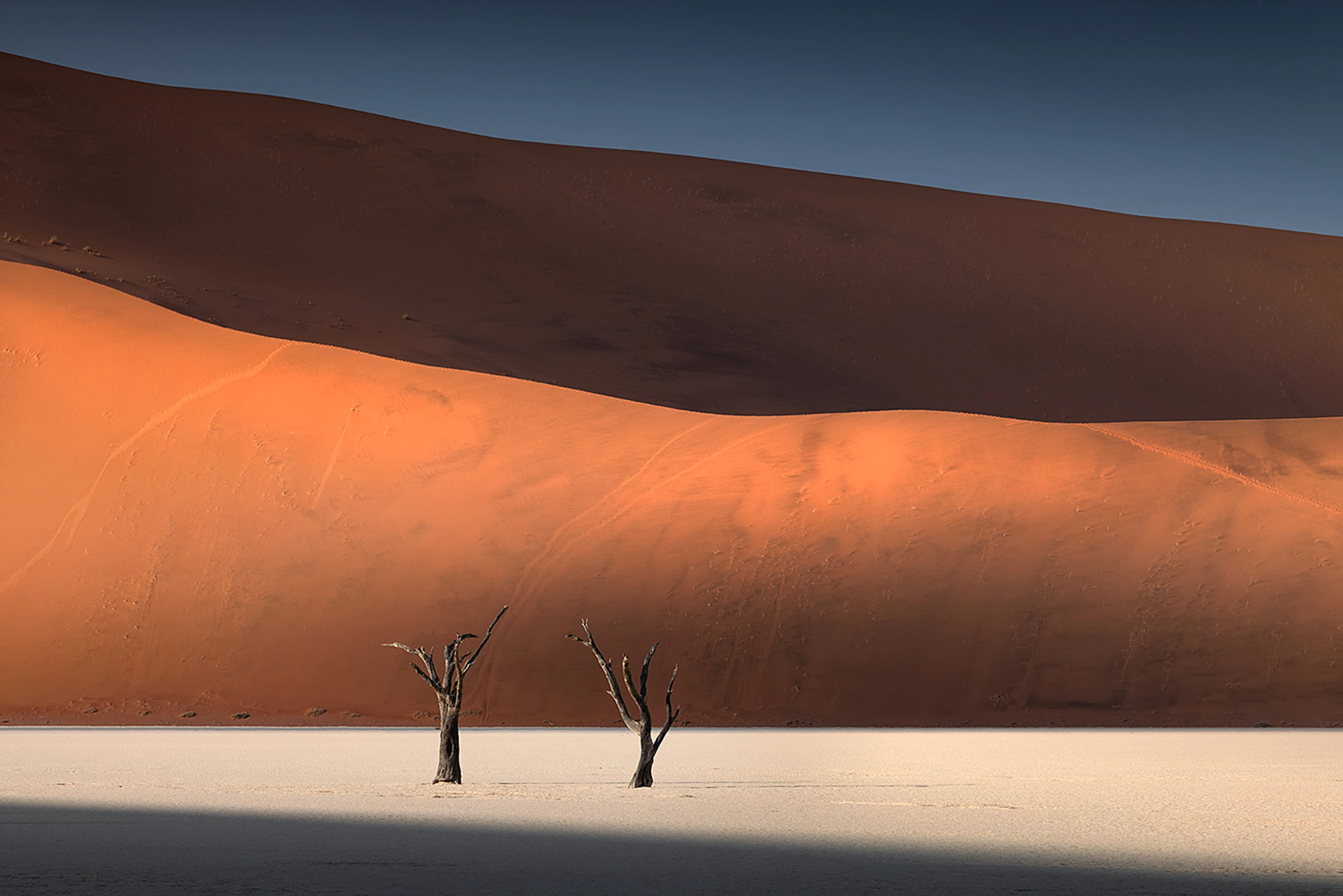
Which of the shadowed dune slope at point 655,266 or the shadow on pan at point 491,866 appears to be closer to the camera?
the shadow on pan at point 491,866

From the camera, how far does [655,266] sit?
52.9 metres

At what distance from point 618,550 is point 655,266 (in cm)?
2427

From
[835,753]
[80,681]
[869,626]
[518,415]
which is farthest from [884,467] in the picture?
[80,681]

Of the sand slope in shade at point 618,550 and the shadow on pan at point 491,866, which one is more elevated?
the sand slope in shade at point 618,550

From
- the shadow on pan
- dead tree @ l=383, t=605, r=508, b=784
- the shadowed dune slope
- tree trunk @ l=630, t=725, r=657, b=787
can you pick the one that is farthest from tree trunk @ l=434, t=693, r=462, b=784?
the shadowed dune slope

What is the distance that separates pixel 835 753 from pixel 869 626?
8257mm

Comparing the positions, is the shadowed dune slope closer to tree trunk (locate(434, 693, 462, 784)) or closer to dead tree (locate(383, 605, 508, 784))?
dead tree (locate(383, 605, 508, 784))

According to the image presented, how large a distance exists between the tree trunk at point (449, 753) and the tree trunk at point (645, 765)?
1.63 meters

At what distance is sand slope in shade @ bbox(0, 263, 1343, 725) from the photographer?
27250 mm

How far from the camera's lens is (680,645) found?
91.9 ft

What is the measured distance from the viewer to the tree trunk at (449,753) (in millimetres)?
14945

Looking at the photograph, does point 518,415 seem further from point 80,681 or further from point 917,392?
point 917,392

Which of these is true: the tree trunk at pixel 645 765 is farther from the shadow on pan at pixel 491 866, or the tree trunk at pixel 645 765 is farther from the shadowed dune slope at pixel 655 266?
the shadowed dune slope at pixel 655 266

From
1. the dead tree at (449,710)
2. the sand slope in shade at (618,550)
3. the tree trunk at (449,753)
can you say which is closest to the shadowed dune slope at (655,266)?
the sand slope in shade at (618,550)
